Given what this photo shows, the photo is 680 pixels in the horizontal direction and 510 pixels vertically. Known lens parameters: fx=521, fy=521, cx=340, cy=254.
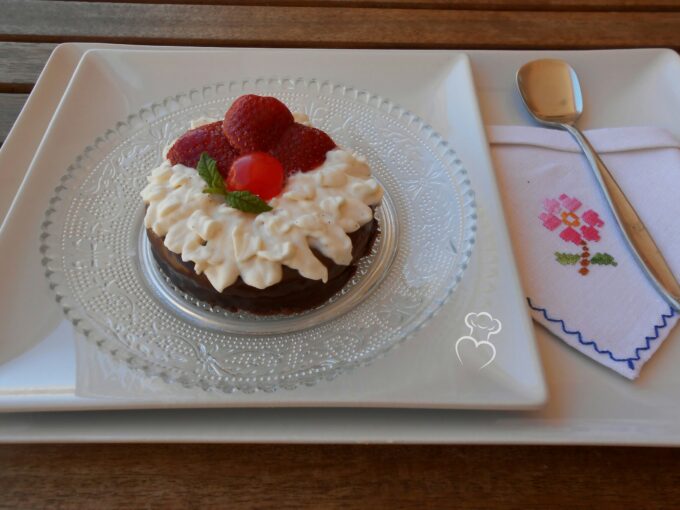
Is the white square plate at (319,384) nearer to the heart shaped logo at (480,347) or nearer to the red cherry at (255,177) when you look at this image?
the heart shaped logo at (480,347)

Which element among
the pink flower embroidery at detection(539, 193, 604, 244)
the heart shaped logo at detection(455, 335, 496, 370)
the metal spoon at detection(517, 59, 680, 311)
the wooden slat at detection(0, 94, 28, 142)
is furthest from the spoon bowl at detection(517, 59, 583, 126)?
the wooden slat at detection(0, 94, 28, 142)

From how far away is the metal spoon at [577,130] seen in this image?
1024mm

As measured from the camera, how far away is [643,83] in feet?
4.75

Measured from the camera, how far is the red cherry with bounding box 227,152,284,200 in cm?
95

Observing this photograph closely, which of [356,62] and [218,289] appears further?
[356,62]

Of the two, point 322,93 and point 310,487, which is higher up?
point 322,93

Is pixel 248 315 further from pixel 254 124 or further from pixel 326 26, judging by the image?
pixel 326 26

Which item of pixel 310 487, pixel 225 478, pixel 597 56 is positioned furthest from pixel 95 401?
pixel 597 56

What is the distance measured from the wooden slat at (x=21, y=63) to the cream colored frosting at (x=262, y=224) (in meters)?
0.70

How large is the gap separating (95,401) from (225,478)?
0.77ft

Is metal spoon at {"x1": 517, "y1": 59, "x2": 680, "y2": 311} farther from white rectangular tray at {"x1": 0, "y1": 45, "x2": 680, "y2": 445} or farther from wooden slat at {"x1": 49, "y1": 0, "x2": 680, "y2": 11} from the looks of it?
wooden slat at {"x1": 49, "y1": 0, "x2": 680, "y2": 11}

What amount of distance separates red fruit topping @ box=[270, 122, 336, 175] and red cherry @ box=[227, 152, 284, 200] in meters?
0.04

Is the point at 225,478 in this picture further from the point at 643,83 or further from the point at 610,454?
the point at 643,83

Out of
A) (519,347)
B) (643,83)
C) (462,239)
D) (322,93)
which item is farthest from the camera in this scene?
(643,83)
